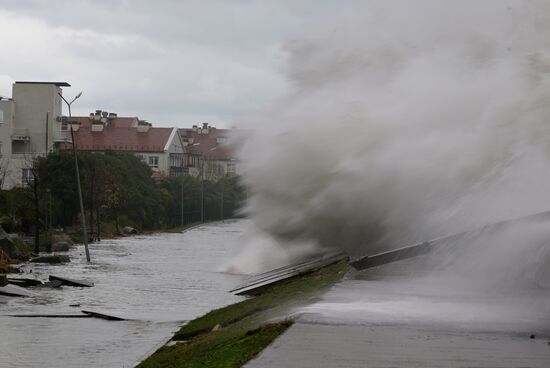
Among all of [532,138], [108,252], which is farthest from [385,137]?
[108,252]

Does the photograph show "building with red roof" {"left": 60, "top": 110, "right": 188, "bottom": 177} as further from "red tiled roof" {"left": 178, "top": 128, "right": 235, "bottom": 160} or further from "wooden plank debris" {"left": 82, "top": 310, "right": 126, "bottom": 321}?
"wooden plank debris" {"left": 82, "top": 310, "right": 126, "bottom": 321}

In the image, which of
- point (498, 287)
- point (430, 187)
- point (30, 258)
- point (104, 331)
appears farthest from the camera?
point (30, 258)

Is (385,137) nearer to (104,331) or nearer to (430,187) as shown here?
(430,187)

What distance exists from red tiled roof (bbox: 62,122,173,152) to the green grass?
409 ft

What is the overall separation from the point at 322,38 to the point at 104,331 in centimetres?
1467

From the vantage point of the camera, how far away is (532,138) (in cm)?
1948

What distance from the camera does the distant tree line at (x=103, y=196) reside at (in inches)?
2434

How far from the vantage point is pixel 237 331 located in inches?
523

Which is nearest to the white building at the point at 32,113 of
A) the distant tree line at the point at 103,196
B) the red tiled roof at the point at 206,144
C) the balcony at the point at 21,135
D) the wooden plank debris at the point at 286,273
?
the balcony at the point at 21,135

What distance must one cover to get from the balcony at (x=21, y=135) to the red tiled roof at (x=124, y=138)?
122ft

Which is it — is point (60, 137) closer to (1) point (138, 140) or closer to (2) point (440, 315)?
(1) point (138, 140)

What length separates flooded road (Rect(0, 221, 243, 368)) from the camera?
15.4 meters

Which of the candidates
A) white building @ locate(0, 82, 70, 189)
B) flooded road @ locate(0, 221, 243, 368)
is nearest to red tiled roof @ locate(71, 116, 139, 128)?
white building @ locate(0, 82, 70, 189)

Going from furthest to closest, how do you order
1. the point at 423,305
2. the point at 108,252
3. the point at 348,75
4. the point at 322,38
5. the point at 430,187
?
1. the point at 108,252
2. the point at 322,38
3. the point at 348,75
4. the point at 430,187
5. the point at 423,305
